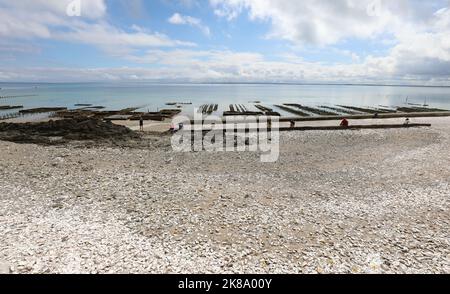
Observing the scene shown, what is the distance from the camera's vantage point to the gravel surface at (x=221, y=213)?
29.9 feet

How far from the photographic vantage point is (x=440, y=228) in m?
11.4

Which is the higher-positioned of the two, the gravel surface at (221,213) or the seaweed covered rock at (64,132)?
the seaweed covered rock at (64,132)

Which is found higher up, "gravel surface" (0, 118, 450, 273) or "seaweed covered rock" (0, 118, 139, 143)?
"seaweed covered rock" (0, 118, 139, 143)

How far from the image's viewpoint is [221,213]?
1238 centimetres

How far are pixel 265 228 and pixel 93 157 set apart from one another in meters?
15.2

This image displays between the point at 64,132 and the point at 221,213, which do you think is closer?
the point at 221,213

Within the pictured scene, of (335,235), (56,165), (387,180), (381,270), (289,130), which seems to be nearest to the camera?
(381,270)

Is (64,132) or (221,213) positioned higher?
(64,132)

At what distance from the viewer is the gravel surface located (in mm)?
9117

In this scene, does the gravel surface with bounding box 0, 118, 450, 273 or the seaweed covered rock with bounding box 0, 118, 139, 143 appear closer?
the gravel surface with bounding box 0, 118, 450, 273

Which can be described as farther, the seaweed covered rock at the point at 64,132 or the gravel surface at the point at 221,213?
the seaweed covered rock at the point at 64,132
